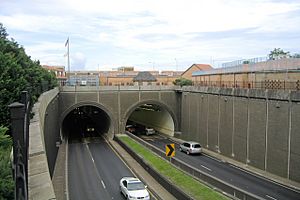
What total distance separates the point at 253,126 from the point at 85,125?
4251 cm

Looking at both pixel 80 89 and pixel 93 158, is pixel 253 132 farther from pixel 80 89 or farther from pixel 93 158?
pixel 80 89

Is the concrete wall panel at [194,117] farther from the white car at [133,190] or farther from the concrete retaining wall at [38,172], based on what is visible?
the concrete retaining wall at [38,172]

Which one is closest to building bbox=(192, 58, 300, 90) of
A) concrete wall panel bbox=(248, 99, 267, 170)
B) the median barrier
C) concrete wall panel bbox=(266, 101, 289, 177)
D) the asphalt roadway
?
concrete wall panel bbox=(266, 101, 289, 177)

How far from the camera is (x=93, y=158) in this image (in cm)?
3409

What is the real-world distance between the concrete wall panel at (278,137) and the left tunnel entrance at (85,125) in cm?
2667

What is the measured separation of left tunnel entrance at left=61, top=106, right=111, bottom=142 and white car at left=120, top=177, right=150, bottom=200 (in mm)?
26535

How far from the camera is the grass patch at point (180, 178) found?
1844 centimetres

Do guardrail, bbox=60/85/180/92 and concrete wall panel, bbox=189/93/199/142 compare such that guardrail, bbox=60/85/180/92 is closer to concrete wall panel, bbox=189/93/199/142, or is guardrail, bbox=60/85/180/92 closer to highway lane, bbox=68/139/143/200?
concrete wall panel, bbox=189/93/199/142

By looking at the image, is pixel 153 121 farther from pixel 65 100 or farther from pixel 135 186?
pixel 135 186

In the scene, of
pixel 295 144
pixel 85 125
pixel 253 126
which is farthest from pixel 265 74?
pixel 85 125

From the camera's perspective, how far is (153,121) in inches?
2345

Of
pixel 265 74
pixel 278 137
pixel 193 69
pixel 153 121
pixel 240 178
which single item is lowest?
pixel 240 178

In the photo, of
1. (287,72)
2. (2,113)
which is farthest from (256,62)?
(2,113)

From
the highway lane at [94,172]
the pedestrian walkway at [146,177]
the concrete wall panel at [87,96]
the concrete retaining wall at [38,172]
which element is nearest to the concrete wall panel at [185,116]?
the highway lane at [94,172]
